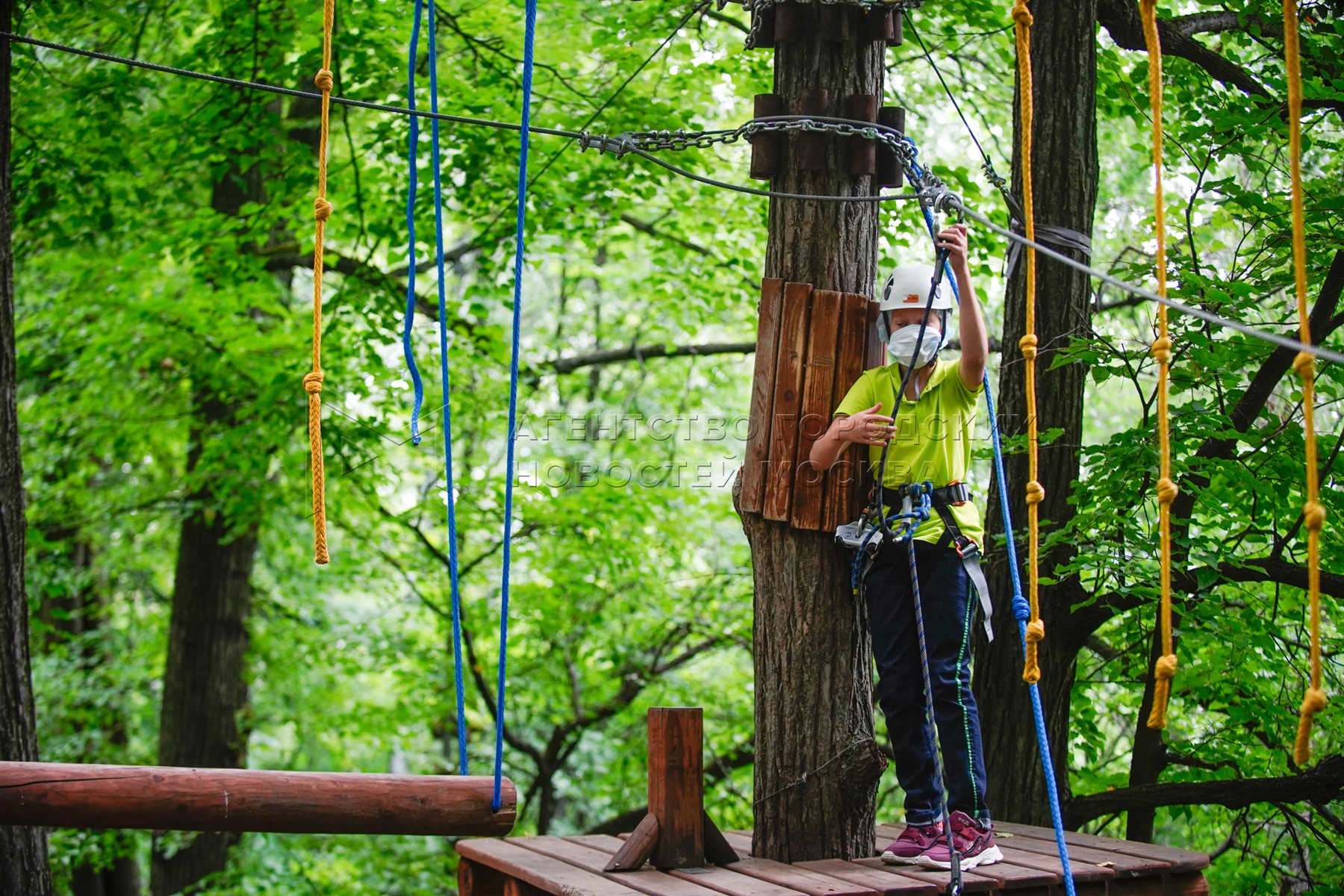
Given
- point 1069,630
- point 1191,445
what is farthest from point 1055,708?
point 1191,445

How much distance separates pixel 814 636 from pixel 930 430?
67 centimetres

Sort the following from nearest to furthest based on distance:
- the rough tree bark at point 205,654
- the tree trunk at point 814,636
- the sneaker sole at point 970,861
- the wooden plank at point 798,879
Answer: the wooden plank at point 798,879, the sneaker sole at point 970,861, the tree trunk at point 814,636, the rough tree bark at point 205,654

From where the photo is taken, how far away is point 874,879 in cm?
278

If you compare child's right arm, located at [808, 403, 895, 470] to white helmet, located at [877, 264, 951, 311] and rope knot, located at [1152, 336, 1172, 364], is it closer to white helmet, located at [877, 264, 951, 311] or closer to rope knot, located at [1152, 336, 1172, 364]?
white helmet, located at [877, 264, 951, 311]

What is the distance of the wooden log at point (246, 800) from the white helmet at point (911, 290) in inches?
65.0

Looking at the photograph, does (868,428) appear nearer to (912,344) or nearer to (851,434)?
(851,434)

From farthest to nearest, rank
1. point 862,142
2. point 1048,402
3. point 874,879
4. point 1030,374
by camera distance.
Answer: point 1048,402
point 862,142
point 874,879
point 1030,374

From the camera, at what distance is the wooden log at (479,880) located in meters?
3.48

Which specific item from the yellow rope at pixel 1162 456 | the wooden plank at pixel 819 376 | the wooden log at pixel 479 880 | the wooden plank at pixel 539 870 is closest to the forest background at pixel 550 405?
the wooden plank at pixel 819 376

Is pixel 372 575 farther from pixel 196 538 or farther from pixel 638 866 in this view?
pixel 638 866

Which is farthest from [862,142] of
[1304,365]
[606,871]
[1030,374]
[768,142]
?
[606,871]

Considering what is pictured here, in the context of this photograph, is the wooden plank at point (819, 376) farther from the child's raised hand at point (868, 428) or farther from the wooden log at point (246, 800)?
the wooden log at point (246, 800)

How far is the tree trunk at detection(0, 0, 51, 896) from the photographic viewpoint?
389 cm

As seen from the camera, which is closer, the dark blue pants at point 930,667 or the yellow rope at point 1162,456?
the yellow rope at point 1162,456
